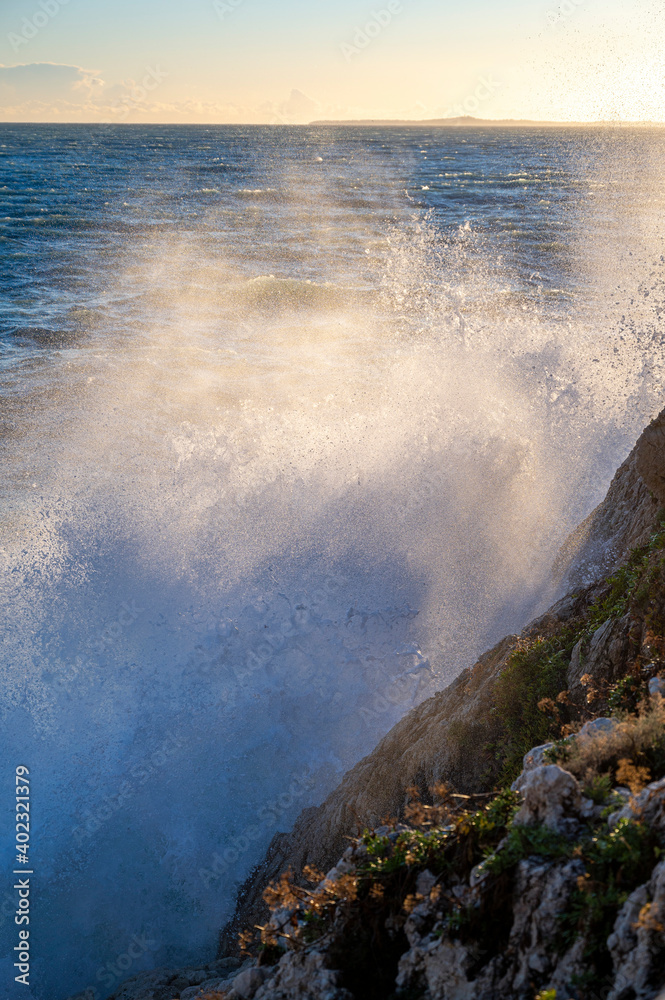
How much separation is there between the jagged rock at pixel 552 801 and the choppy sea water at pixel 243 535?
17.9 feet

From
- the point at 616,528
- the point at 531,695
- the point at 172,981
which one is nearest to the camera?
the point at 531,695

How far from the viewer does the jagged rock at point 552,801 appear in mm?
2920

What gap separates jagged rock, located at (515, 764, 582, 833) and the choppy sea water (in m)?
5.47

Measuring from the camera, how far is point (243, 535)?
429 inches

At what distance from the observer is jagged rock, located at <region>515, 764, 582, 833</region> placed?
2.92 m

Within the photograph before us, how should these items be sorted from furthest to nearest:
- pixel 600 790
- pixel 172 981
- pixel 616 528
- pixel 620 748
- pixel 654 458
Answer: pixel 616 528 < pixel 172 981 < pixel 654 458 < pixel 620 748 < pixel 600 790

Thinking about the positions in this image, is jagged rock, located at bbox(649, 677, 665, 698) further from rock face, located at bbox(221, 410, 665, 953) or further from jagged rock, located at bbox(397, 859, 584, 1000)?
jagged rock, located at bbox(397, 859, 584, 1000)

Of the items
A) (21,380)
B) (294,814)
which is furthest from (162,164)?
(294,814)

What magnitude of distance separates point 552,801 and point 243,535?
27.6 feet

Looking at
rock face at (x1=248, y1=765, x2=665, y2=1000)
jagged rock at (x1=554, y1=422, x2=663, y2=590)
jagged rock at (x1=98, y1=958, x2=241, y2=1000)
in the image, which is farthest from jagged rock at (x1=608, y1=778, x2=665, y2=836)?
jagged rock at (x1=98, y1=958, x2=241, y2=1000)

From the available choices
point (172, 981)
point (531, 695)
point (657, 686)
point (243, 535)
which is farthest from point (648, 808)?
point (243, 535)

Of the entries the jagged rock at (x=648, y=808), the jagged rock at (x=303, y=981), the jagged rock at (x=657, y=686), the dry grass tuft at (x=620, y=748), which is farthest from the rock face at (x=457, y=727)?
the jagged rock at (x=303, y=981)

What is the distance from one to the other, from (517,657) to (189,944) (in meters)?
5.00

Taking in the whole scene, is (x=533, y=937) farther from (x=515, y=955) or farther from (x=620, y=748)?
(x=620, y=748)
